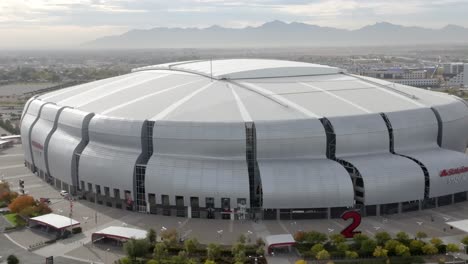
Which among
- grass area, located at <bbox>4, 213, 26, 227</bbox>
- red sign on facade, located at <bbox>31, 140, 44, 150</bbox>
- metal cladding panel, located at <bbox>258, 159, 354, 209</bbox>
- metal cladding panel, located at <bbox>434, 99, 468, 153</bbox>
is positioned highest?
metal cladding panel, located at <bbox>434, 99, 468, 153</bbox>

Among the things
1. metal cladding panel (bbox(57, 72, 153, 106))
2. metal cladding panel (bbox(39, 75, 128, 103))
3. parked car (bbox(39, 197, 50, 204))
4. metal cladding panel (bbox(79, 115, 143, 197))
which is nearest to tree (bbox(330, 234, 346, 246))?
metal cladding panel (bbox(79, 115, 143, 197))

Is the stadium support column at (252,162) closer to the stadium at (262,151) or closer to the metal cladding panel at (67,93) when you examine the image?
the stadium at (262,151)

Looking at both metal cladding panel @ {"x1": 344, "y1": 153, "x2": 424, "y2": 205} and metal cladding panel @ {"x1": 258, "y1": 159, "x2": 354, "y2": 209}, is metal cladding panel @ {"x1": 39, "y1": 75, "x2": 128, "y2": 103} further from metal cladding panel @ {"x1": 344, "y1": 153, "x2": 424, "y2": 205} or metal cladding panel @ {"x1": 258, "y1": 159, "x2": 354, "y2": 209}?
metal cladding panel @ {"x1": 344, "y1": 153, "x2": 424, "y2": 205}

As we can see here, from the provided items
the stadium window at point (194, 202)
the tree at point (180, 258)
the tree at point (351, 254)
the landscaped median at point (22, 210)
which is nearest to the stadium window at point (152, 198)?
the stadium window at point (194, 202)

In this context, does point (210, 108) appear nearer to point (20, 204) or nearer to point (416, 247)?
point (20, 204)

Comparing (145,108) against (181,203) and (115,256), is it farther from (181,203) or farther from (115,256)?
(115,256)

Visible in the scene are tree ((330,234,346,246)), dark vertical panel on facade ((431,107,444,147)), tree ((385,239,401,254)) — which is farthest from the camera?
dark vertical panel on facade ((431,107,444,147))
